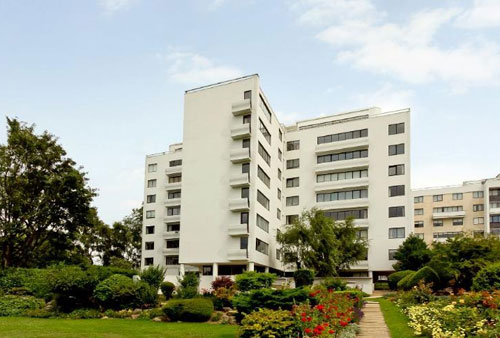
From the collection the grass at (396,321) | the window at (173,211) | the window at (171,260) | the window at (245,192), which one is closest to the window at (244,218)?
the window at (245,192)

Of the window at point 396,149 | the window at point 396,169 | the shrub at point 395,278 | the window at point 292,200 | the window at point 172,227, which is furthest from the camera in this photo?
the window at point 172,227

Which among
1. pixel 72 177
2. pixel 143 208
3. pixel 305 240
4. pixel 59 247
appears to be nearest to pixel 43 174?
pixel 72 177

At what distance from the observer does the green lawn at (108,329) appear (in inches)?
753

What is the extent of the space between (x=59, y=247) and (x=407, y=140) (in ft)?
130

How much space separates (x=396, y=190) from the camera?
5609 cm

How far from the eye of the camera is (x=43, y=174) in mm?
43688

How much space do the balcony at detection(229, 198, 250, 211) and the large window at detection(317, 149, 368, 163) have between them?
1560 cm

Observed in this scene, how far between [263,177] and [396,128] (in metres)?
17.3

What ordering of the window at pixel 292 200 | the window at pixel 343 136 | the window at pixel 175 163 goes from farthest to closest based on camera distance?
the window at pixel 175 163 → the window at pixel 292 200 → the window at pixel 343 136

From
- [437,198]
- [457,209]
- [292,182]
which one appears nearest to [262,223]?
[292,182]

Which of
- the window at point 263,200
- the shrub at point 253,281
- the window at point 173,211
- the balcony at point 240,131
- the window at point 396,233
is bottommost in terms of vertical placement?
the shrub at point 253,281

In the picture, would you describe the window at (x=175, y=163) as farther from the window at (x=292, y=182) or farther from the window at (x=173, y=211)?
the window at (x=292, y=182)

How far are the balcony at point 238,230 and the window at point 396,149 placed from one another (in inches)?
806

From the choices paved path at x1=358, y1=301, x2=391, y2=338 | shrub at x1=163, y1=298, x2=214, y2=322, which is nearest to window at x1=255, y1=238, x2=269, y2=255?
paved path at x1=358, y1=301, x2=391, y2=338
